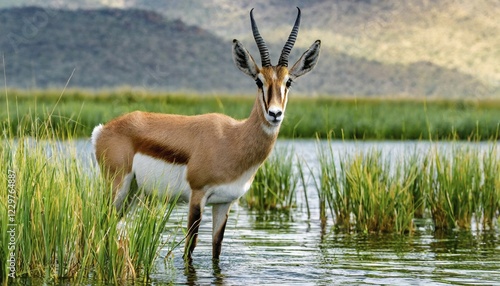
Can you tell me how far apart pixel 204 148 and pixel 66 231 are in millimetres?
1961

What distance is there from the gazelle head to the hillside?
99.4 meters

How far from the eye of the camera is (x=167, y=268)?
1068cm

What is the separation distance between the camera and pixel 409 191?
1462cm

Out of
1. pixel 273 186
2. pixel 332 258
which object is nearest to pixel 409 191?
pixel 273 186

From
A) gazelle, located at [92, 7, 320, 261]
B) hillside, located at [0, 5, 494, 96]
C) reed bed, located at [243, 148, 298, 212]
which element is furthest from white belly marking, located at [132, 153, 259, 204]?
hillside, located at [0, 5, 494, 96]

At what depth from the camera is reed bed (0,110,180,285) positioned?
928 centimetres

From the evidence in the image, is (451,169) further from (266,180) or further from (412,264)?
(412,264)

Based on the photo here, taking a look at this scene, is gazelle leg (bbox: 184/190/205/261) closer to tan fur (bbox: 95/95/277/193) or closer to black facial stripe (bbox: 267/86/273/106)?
tan fur (bbox: 95/95/277/193)

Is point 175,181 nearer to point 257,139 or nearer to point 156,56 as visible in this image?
point 257,139

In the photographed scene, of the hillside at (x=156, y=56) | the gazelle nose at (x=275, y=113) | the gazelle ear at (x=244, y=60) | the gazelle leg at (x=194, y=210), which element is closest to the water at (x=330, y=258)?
the gazelle leg at (x=194, y=210)

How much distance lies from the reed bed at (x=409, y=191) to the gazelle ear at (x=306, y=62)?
2813mm

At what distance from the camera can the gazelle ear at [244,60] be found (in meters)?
10.4

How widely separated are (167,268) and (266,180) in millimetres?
5404

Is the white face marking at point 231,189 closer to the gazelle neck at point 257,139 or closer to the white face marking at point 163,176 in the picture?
the gazelle neck at point 257,139
